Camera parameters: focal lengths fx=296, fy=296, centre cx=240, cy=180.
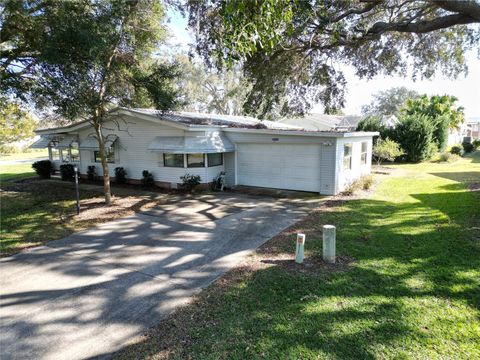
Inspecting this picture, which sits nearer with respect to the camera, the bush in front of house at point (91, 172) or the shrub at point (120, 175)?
the shrub at point (120, 175)

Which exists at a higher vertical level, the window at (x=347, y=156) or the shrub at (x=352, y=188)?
the window at (x=347, y=156)

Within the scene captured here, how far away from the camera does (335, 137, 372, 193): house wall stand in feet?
41.3

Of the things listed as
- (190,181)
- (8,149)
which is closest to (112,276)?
(190,181)

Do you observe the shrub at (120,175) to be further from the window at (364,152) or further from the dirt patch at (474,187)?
the dirt patch at (474,187)

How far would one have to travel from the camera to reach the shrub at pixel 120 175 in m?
16.0

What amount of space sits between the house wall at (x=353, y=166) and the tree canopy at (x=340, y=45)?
193 centimetres

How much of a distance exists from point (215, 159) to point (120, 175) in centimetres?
550

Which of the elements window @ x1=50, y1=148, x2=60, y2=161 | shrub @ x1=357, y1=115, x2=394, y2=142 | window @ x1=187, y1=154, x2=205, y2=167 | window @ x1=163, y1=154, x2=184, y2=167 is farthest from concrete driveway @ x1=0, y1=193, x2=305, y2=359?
shrub @ x1=357, y1=115, x2=394, y2=142

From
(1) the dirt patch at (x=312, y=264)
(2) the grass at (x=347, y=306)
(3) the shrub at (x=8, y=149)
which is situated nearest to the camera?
(2) the grass at (x=347, y=306)

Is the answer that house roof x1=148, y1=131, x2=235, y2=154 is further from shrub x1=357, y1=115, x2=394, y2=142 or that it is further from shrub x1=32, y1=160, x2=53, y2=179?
shrub x1=357, y1=115, x2=394, y2=142

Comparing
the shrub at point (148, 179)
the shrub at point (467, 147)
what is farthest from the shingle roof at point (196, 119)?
the shrub at point (467, 147)

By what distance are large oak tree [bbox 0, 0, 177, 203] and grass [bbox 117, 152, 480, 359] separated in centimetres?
731

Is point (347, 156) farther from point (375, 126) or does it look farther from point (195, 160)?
point (375, 126)

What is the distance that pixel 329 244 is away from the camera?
5871mm
